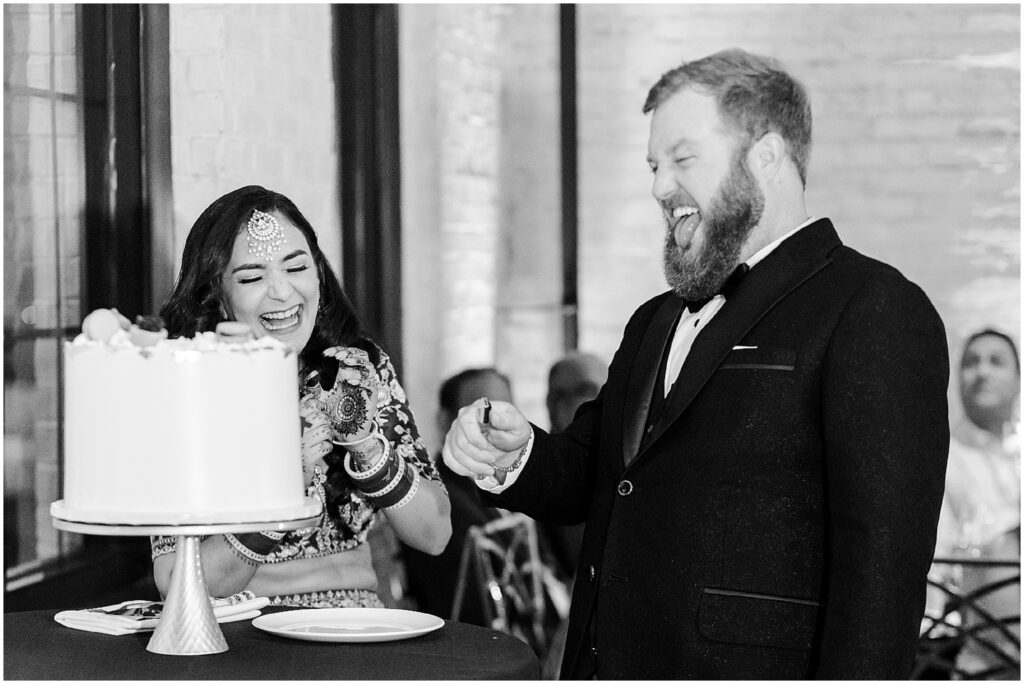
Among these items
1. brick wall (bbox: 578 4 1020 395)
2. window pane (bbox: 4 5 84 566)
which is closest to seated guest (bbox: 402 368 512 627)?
window pane (bbox: 4 5 84 566)

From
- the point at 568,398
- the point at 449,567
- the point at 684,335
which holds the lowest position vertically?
the point at 449,567

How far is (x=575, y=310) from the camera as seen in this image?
6.62m

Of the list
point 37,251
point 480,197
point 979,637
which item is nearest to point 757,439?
point 37,251

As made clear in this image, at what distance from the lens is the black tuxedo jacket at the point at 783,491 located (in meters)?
1.91

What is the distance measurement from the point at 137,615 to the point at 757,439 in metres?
1.00

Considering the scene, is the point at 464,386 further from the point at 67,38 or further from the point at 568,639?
the point at 568,639

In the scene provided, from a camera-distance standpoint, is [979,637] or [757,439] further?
[979,637]

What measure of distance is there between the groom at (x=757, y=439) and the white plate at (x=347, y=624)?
0.26 meters

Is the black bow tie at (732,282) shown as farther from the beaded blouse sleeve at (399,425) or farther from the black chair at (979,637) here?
the black chair at (979,637)

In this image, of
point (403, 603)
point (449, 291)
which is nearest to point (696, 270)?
point (403, 603)

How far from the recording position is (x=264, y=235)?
101 inches

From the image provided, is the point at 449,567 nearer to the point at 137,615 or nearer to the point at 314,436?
the point at 314,436

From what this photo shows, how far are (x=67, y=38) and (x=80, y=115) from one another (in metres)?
0.17

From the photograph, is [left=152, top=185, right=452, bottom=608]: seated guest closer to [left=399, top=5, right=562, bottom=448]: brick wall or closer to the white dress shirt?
the white dress shirt
